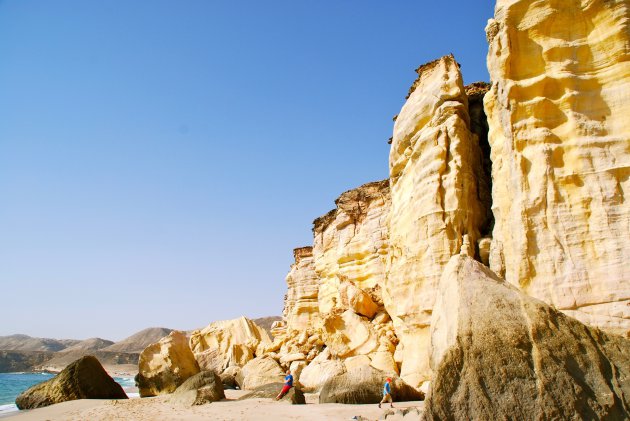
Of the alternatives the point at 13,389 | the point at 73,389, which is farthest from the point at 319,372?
the point at 13,389

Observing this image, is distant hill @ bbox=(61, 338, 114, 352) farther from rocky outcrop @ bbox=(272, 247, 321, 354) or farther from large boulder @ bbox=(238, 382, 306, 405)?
large boulder @ bbox=(238, 382, 306, 405)

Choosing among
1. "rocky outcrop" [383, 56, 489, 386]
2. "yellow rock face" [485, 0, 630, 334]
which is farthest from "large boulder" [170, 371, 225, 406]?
"yellow rock face" [485, 0, 630, 334]

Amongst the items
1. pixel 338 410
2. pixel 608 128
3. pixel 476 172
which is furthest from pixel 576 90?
pixel 338 410

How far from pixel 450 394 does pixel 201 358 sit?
2229cm

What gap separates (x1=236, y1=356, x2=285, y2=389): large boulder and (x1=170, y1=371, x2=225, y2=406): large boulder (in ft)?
15.9

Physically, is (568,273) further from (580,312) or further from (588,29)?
(588,29)

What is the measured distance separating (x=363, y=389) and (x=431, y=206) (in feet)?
18.7

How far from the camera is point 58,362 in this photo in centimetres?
7012

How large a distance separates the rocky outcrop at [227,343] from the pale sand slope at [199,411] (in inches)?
408

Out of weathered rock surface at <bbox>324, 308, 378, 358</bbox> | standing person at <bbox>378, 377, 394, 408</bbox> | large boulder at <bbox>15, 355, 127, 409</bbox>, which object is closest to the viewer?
standing person at <bbox>378, 377, 394, 408</bbox>

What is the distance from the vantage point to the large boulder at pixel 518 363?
19.5ft

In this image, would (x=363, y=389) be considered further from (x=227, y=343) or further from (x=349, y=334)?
(x=227, y=343)

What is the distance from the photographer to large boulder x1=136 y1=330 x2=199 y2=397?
18188mm

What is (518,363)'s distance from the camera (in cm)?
618
